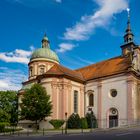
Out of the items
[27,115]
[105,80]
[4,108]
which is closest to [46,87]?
→ [27,115]

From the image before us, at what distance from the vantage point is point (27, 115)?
148 feet

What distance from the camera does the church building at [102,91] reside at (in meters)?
48.1

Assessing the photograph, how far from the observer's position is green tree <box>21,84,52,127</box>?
4488 centimetres

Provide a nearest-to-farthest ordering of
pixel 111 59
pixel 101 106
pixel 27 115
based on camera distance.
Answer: pixel 27 115
pixel 101 106
pixel 111 59

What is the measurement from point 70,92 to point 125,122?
1131 centimetres

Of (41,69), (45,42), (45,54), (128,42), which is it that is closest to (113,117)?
(128,42)

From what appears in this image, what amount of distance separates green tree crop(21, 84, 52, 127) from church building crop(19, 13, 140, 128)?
Result: 3.58m

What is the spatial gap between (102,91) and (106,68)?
5.10 meters

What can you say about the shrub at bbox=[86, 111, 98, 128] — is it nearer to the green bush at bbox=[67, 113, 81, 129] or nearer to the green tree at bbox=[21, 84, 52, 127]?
the green bush at bbox=[67, 113, 81, 129]

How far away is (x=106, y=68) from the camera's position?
180 ft

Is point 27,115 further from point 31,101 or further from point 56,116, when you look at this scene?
point 56,116

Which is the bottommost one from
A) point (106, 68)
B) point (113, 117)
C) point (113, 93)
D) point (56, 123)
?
point (56, 123)

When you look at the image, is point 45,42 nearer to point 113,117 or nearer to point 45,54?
point 45,54

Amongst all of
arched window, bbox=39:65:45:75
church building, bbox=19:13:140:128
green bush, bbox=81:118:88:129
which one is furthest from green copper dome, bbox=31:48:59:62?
green bush, bbox=81:118:88:129
